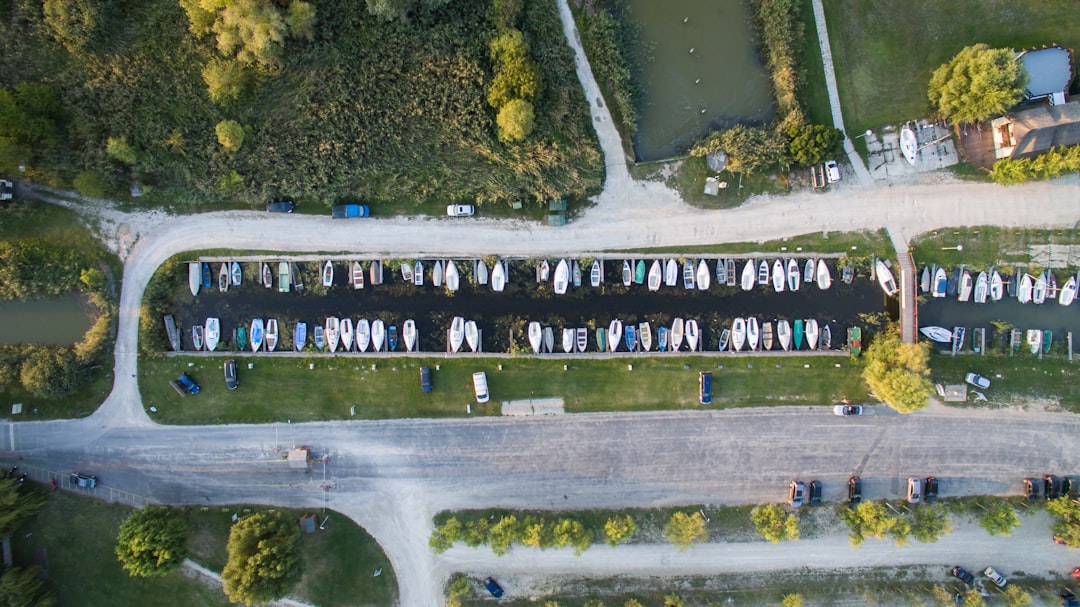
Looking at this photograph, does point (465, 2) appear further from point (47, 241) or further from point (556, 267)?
point (47, 241)

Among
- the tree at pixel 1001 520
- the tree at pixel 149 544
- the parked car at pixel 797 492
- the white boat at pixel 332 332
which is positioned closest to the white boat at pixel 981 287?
the tree at pixel 1001 520

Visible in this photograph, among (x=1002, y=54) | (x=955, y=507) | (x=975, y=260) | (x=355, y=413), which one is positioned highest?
(x=1002, y=54)

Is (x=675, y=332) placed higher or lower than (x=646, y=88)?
lower

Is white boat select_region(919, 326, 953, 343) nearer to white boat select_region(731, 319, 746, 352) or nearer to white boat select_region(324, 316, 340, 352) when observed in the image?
white boat select_region(731, 319, 746, 352)

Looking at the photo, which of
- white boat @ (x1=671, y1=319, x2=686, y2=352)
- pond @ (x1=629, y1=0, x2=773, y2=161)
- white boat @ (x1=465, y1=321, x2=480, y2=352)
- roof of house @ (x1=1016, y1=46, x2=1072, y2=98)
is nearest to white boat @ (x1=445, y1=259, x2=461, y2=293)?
white boat @ (x1=465, y1=321, x2=480, y2=352)

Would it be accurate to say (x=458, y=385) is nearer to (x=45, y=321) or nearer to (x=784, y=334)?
(x=784, y=334)

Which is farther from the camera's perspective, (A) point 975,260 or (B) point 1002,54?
(A) point 975,260

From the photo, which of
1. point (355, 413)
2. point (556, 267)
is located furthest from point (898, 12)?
point (355, 413)
